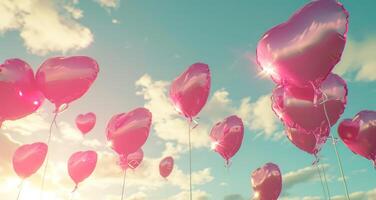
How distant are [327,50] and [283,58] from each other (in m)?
0.68

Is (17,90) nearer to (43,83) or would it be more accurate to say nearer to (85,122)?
(43,83)

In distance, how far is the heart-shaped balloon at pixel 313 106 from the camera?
6.74 meters

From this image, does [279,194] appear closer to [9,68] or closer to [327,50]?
[327,50]

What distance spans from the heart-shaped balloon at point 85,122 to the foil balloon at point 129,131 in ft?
8.19

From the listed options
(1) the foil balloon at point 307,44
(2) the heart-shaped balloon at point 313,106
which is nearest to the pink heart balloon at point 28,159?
(2) the heart-shaped balloon at point 313,106

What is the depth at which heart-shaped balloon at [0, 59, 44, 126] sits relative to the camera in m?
7.15

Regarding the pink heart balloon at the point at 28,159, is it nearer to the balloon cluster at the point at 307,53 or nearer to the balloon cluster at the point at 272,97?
the balloon cluster at the point at 272,97

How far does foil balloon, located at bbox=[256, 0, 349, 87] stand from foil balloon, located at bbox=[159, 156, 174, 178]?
9.56m

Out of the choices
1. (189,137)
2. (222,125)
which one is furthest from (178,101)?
(222,125)

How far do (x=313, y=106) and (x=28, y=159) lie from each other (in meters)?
7.77

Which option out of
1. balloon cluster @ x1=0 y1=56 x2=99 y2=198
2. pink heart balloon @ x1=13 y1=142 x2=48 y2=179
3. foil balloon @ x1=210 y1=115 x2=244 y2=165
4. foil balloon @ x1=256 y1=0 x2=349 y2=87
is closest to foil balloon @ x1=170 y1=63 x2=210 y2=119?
foil balloon @ x1=210 y1=115 x2=244 y2=165

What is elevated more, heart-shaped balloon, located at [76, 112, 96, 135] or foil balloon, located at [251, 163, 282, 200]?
heart-shaped balloon, located at [76, 112, 96, 135]

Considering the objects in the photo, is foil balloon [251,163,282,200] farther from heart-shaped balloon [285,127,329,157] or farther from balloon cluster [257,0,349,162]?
balloon cluster [257,0,349,162]

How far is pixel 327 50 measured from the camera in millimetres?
5363
